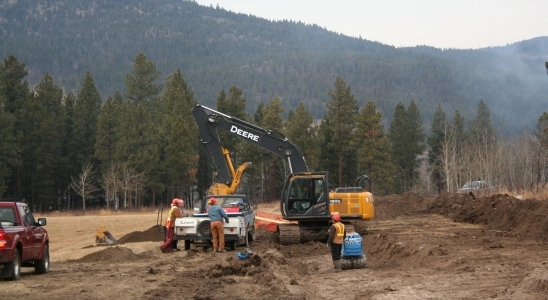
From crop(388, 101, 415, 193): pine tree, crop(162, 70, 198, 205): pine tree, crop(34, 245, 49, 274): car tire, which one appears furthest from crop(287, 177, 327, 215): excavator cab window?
crop(388, 101, 415, 193): pine tree

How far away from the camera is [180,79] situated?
81438mm

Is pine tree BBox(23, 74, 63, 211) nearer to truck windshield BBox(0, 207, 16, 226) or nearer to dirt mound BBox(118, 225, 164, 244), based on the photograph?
dirt mound BBox(118, 225, 164, 244)

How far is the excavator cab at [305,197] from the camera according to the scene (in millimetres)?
25953

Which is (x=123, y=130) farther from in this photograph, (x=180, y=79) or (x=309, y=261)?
(x=309, y=261)

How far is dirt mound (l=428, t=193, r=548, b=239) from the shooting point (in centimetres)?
2725

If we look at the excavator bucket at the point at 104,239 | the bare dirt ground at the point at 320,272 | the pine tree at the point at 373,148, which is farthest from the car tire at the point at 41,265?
the pine tree at the point at 373,148

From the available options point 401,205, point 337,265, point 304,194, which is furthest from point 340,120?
point 337,265

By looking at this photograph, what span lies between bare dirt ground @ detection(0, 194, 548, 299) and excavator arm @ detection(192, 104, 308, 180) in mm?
3244

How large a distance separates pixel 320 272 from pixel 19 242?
23.4 feet

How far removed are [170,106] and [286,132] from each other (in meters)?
13.2

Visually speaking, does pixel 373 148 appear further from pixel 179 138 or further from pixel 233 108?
pixel 179 138

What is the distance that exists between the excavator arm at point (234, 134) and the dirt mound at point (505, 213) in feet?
29.1

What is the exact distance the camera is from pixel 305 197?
86.8 feet

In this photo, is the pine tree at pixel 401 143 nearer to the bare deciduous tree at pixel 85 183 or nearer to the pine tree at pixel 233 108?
the pine tree at pixel 233 108
